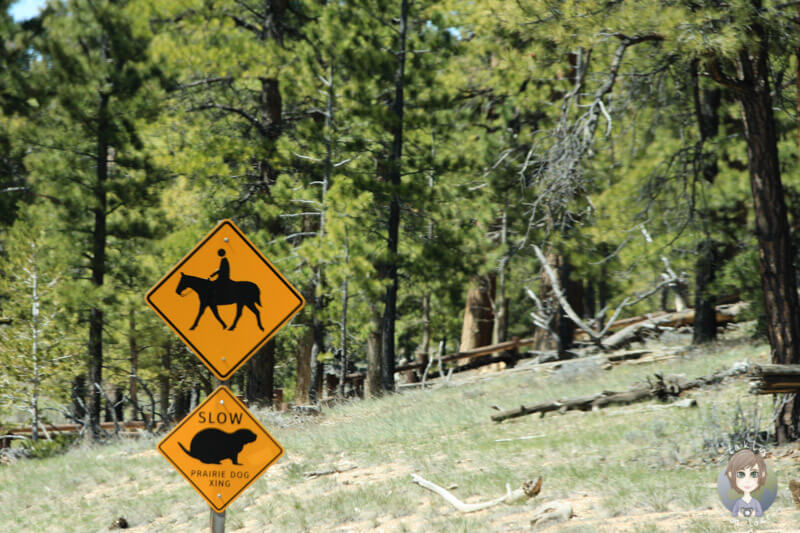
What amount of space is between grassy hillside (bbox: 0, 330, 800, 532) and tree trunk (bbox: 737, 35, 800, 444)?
4.10 feet

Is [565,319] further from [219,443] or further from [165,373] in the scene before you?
[219,443]

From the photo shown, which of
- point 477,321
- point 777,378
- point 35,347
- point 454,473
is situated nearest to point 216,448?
point 454,473

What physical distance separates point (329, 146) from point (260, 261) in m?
12.7

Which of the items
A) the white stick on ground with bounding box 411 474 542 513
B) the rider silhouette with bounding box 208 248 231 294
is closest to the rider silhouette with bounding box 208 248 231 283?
the rider silhouette with bounding box 208 248 231 294

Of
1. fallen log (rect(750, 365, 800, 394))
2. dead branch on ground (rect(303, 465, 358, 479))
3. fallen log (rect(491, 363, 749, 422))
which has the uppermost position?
fallen log (rect(750, 365, 800, 394))

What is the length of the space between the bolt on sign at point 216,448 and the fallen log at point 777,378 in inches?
199

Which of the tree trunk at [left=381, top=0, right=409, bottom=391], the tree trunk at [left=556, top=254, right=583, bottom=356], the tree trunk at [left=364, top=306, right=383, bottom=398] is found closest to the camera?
the tree trunk at [left=381, top=0, right=409, bottom=391]

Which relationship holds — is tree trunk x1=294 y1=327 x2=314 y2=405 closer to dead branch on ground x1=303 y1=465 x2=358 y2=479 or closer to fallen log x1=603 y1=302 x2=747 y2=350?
fallen log x1=603 y1=302 x2=747 y2=350

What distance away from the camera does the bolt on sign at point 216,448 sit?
582 cm

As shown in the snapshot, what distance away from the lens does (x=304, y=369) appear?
2345 cm

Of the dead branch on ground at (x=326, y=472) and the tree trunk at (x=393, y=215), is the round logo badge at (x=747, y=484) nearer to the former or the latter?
the dead branch on ground at (x=326, y=472)

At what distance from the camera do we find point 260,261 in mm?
6180

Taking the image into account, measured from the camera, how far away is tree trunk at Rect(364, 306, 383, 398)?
19.1m

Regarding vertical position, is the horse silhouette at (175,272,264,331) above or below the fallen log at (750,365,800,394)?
above
